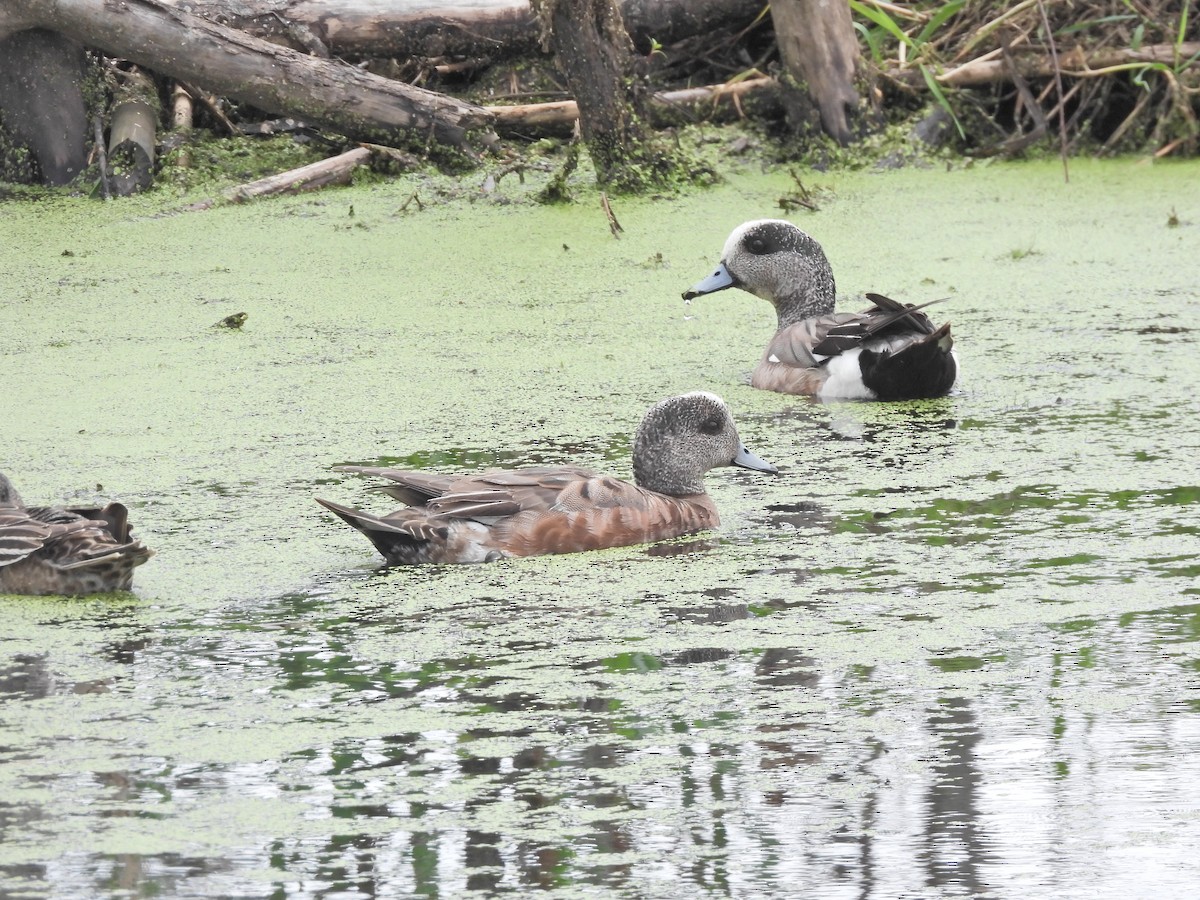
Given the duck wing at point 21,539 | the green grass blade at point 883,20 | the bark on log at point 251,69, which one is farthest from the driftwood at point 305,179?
the duck wing at point 21,539

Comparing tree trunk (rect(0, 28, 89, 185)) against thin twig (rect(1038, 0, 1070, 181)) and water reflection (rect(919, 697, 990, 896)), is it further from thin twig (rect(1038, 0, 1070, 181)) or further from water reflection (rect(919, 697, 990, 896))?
water reflection (rect(919, 697, 990, 896))

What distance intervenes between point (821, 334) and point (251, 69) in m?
3.45

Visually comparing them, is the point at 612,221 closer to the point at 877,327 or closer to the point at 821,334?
the point at 821,334

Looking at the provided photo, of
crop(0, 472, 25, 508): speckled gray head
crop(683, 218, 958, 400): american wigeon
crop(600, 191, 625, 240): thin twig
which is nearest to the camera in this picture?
crop(0, 472, 25, 508): speckled gray head

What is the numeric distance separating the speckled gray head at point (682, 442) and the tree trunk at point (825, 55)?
467cm

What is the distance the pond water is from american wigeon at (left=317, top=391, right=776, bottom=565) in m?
0.08

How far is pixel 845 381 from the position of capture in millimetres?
6504

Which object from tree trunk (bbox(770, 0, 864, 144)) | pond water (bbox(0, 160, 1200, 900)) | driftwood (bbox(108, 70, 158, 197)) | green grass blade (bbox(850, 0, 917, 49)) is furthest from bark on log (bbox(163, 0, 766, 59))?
pond water (bbox(0, 160, 1200, 900))

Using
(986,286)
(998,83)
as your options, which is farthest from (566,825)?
(998,83)

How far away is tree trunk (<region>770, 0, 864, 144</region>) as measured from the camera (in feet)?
30.8

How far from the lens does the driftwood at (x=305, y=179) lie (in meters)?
8.91

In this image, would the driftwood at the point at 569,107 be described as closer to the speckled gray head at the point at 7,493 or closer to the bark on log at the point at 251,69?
the bark on log at the point at 251,69

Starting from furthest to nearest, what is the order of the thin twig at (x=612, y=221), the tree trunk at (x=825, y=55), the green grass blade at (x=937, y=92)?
the green grass blade at (x=937, y=92) → the tree trunk at (x=825, y=55) → the thin twig at (x=612, y=221)

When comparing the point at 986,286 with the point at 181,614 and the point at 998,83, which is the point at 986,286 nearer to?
the point at 998,83
